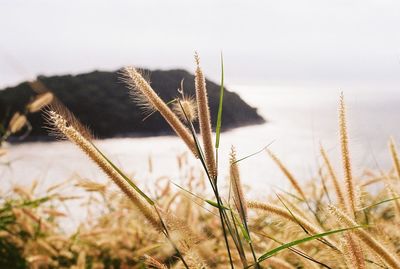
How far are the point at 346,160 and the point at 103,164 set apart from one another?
32 cm

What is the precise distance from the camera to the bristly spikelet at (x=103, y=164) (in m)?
0.52

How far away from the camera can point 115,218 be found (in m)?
2.05

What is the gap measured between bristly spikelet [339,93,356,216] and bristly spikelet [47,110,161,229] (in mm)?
251

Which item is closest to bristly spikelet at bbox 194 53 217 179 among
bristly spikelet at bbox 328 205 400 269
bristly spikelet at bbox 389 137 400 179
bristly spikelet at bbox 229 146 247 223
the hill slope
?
bristly spikelet at bbox 229 146 247 223

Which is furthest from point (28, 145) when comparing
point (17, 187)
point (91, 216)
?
point (17, 187)

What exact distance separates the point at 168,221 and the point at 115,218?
4.98ft

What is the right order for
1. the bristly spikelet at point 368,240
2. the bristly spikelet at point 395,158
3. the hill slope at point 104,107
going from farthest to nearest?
the hill slope at point 104,107 < the bristly spikelet at point 395,158 < the bristly spikelet at point 368,240

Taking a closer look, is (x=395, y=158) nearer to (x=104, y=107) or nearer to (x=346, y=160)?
(x=346, y=160)

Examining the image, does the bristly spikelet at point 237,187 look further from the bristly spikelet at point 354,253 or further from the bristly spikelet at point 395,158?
the bristly spikelet at point 395,158

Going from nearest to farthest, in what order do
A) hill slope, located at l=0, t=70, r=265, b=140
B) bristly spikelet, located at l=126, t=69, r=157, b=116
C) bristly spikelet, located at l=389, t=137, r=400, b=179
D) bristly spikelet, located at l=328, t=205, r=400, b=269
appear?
bristly spikelet, located at l=328, t=205, r=400, b=269
bristly spikelet, located at l=126, t=69, r=157, b=116
bristly spikelet, located at l=389, t=137, r=400, b=179
hill slope, located at l=0, t=70, r=265, b=140

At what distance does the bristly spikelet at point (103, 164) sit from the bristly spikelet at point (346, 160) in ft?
0.82

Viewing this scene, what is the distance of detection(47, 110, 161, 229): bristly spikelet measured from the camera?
1.72ft

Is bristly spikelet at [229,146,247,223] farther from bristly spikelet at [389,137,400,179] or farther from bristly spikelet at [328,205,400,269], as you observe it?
bristly spikelet at [389,137,400,179]

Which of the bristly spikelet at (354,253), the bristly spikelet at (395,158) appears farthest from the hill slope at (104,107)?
the bristly spikelet at (354,253)
